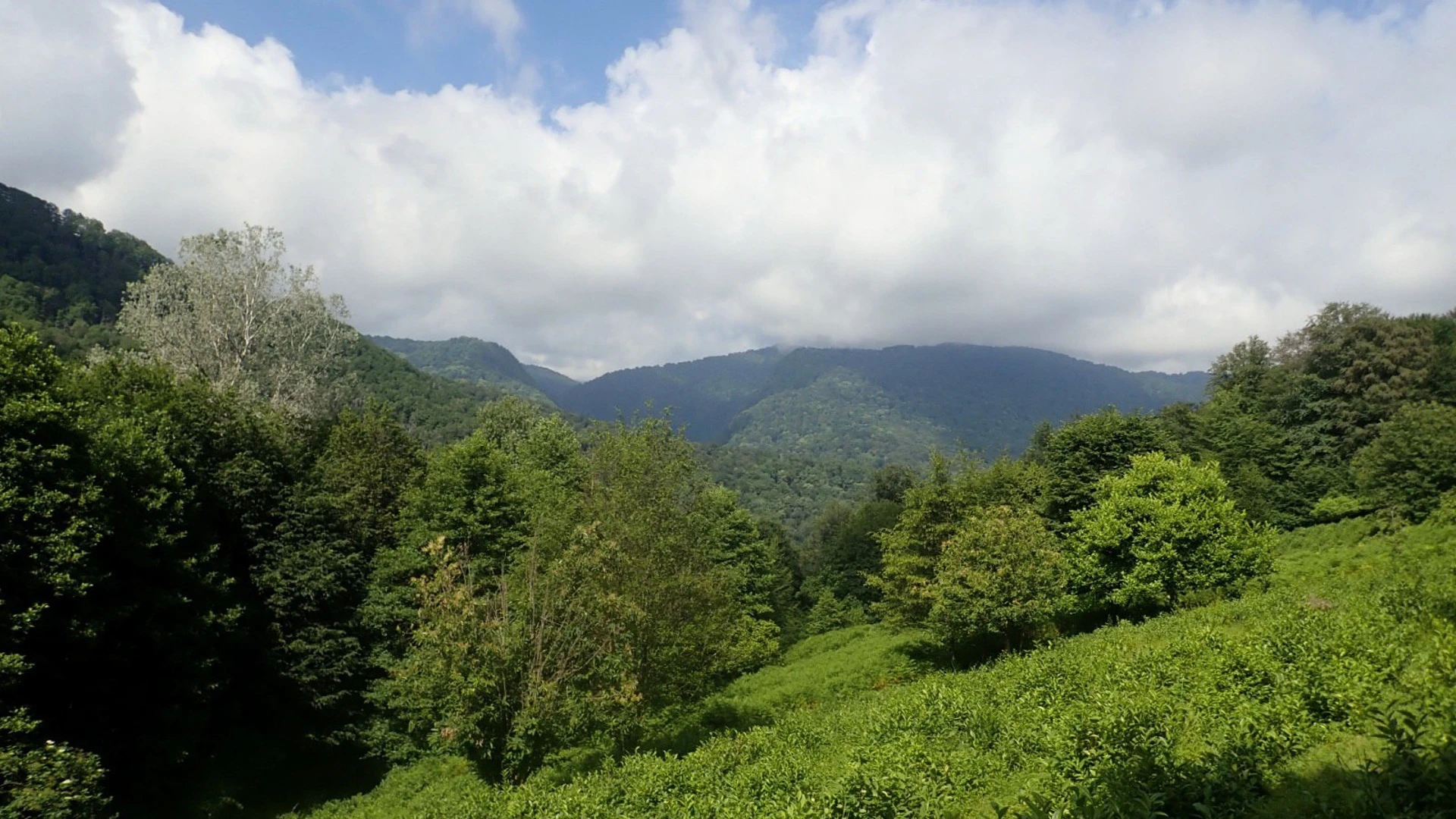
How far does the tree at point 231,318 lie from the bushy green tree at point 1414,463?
2514 inches

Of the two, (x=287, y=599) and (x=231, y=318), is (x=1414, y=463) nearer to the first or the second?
(x=287, y=599)

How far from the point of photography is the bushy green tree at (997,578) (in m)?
26.0

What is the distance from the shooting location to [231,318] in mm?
39844

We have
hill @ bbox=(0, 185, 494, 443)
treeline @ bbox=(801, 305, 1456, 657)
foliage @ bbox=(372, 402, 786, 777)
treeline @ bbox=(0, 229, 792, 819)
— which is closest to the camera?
foliage @ bbox=(372, 402, 786, 777)

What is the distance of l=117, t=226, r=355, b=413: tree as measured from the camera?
127 ft

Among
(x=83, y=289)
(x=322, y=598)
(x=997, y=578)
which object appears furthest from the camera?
(x=83, y=289)

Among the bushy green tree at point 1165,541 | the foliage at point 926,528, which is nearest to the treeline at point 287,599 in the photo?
the foliage at point 926,528

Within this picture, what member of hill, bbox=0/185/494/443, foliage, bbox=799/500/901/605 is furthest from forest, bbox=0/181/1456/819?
hill, bbox=0/185/494/443

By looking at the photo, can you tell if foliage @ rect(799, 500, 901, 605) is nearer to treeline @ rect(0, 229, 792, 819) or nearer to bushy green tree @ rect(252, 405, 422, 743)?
treeline @ rect(0, 229, 792, 819)

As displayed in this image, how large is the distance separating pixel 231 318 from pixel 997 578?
45396 millimetres

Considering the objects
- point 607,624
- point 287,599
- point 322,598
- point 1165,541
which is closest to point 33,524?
point 287,599

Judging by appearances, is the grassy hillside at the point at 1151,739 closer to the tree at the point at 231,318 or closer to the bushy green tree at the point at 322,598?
the bushy green tree at the point at 322,598

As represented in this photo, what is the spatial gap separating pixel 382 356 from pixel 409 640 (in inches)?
6133

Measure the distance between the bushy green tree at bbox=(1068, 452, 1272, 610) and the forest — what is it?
17 centimetres
